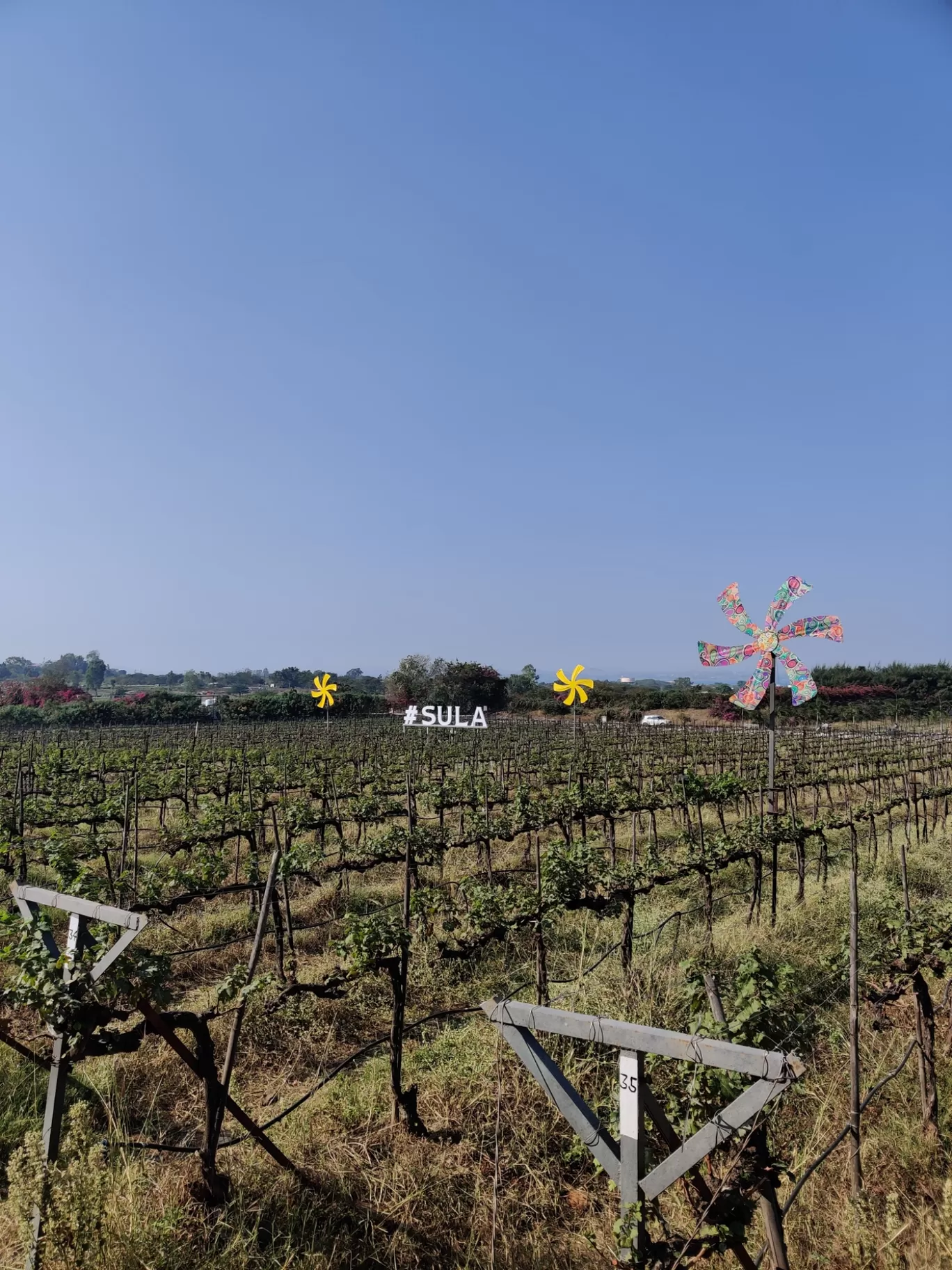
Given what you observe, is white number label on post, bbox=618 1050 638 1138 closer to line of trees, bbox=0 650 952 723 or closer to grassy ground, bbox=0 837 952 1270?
grassy ground, bbox=0 837 952 1270

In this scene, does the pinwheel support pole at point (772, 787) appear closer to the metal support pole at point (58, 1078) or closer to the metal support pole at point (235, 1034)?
the metal support pole at point (235, 1034)

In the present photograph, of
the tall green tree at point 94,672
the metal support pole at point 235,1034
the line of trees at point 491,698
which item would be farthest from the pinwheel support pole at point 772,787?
the tall green tree at point 94,672

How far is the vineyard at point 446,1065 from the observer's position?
312 centimetres

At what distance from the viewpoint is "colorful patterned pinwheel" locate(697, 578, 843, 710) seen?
1201 centimetres

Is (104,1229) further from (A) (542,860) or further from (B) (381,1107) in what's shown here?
(A) (542,860)

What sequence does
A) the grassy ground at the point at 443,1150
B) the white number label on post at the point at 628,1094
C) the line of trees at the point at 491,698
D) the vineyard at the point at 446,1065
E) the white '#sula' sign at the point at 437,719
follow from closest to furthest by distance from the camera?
1. the white number label on post at the point at 628,1094
2. the vineyard at the point at 446,1065
3. the grassy ground at the point at 443,1150
4. the white '#sula' sign at the point at 437,719
5. the line of trees at the point at 491,698

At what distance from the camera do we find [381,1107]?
4.62 meters

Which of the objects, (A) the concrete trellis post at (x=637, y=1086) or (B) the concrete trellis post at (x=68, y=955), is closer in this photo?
(A) the concrete trellis post at (x=637, y=1086)

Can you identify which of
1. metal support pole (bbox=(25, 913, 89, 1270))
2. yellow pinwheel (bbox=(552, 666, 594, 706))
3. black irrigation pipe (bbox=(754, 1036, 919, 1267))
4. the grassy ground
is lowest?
the grassy ground

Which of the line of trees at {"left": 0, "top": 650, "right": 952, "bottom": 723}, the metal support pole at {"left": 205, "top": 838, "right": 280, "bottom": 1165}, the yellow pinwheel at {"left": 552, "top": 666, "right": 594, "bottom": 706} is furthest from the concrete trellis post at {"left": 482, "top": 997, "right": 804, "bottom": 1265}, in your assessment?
the line of trees at {"left": 0, "top": 650, "right": 952, "bottom": 723}

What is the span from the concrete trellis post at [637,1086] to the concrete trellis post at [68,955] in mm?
1587

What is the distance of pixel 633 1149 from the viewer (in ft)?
8.44

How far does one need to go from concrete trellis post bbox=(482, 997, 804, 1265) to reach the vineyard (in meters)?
0.23

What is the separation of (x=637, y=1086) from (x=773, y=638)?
11001mm
